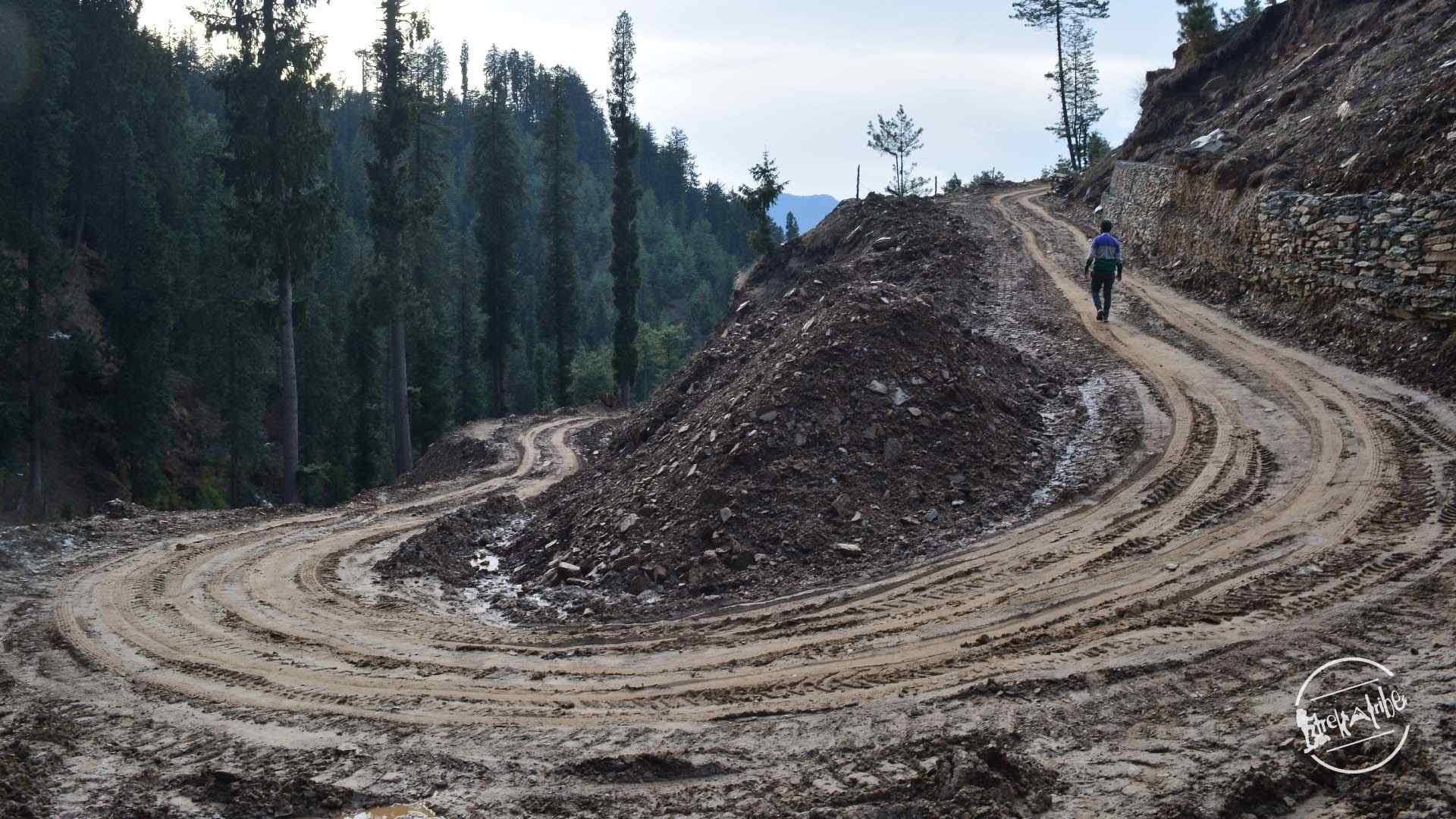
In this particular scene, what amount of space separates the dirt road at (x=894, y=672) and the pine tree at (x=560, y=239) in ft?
114

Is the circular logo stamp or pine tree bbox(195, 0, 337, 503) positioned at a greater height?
pine tree bbox(195, 0, 337, 503)

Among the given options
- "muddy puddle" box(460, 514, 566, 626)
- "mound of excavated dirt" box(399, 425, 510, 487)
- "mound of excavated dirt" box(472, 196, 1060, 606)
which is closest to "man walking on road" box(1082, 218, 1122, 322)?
"mound of excavated dirt" box(472, 196, 1060, 606)

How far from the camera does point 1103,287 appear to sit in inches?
661

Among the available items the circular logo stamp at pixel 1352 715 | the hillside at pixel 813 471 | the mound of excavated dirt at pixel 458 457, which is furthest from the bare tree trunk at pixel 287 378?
the circular logo stamp at pixel 1352 715

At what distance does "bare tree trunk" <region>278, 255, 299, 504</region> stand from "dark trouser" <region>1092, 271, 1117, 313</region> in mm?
18138

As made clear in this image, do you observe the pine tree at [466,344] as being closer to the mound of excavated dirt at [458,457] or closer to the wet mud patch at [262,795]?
the mound of excavated dirt at [458,457]

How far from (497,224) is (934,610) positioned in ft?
130

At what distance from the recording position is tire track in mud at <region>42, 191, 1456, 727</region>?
20.2 feet

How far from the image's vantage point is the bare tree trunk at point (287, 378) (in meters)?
22.2

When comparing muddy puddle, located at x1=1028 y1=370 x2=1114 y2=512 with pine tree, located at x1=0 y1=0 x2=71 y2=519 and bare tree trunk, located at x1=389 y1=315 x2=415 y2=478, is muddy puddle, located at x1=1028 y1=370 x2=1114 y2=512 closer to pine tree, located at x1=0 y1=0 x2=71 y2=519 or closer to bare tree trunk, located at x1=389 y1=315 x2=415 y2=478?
bare tree trunk, located at x1=389 y1=315 x2=415 y2=478

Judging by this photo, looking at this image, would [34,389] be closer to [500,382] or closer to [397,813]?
[500,382]

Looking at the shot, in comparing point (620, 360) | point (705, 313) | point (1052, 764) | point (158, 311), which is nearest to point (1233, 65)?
point (620, 360)

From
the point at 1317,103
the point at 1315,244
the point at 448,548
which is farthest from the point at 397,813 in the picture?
the point at 1317,103

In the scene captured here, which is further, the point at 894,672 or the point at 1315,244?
the point at 1315,244
